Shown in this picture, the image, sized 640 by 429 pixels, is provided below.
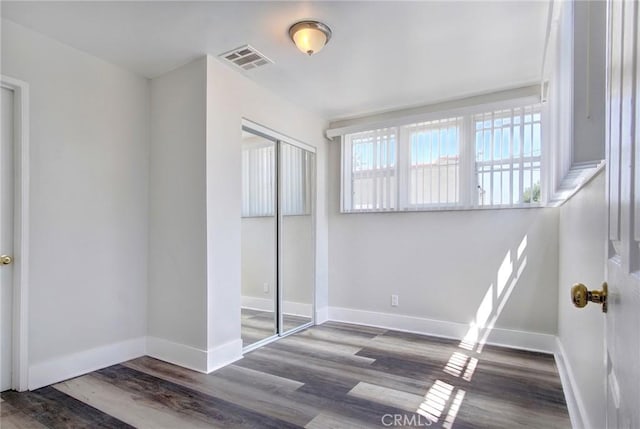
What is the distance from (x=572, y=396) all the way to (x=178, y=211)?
316cm

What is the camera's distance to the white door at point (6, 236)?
7.97ft

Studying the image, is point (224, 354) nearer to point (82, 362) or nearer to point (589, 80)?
point (82, 362)

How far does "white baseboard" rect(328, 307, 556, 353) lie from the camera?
3.34 metres

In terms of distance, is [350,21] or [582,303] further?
[350,21]

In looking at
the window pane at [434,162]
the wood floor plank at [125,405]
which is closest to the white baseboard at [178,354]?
the wood floor plank at [125,405]

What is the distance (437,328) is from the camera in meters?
3.83

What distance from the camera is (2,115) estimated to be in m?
2.45

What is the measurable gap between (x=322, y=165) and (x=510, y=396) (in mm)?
3107

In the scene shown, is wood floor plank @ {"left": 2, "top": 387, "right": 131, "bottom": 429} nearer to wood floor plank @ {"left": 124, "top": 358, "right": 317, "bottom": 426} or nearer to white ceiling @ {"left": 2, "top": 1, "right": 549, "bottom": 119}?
wood floor plank @ {"left": 124, "top": 358, "right": 317, "bottom": 426}

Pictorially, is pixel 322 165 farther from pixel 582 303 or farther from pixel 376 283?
pixel 582 303

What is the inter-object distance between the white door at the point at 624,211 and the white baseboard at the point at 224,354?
2691 mm

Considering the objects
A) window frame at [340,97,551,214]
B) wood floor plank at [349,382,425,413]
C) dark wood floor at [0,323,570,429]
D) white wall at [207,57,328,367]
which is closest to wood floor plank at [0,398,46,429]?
dark wood floor at [0,323,570,429]

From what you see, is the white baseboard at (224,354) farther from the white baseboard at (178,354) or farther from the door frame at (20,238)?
the door frame at (20,238)

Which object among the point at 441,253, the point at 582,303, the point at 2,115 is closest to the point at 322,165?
the point at 441,253
